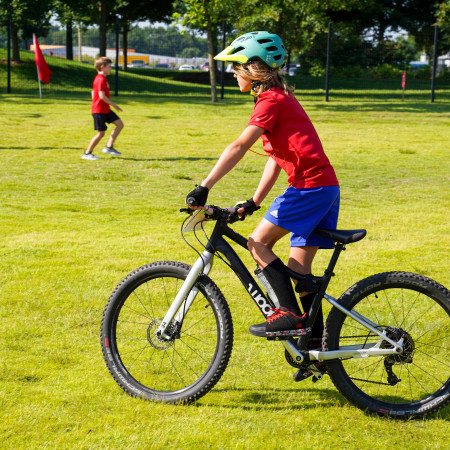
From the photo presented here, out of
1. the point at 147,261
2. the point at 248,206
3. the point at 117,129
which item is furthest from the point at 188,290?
the point at 117,129

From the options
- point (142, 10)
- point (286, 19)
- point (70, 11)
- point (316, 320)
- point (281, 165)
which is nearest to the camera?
point (281, 165)

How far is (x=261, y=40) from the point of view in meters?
3.64

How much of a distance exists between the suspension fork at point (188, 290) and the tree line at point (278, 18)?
21.2 m

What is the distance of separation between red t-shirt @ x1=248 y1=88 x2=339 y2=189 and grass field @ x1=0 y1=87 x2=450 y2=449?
133cm

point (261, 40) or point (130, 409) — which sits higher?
point (261, 40)

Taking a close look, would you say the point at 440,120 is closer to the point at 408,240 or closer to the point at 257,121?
the point at 408,240

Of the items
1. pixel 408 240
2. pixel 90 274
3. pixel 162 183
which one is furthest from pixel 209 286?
pixel 162 183

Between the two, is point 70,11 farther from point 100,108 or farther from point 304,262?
point 304,262

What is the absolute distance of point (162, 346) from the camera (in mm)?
3982

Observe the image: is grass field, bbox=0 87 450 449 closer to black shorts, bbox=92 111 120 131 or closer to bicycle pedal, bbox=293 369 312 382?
bicycle pedal, bbox=293 369 312 382

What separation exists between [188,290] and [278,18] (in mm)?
29043

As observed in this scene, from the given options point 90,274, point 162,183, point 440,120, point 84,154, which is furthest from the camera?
point 440,120

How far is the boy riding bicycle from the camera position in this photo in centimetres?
358

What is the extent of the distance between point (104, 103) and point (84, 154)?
111 cm
